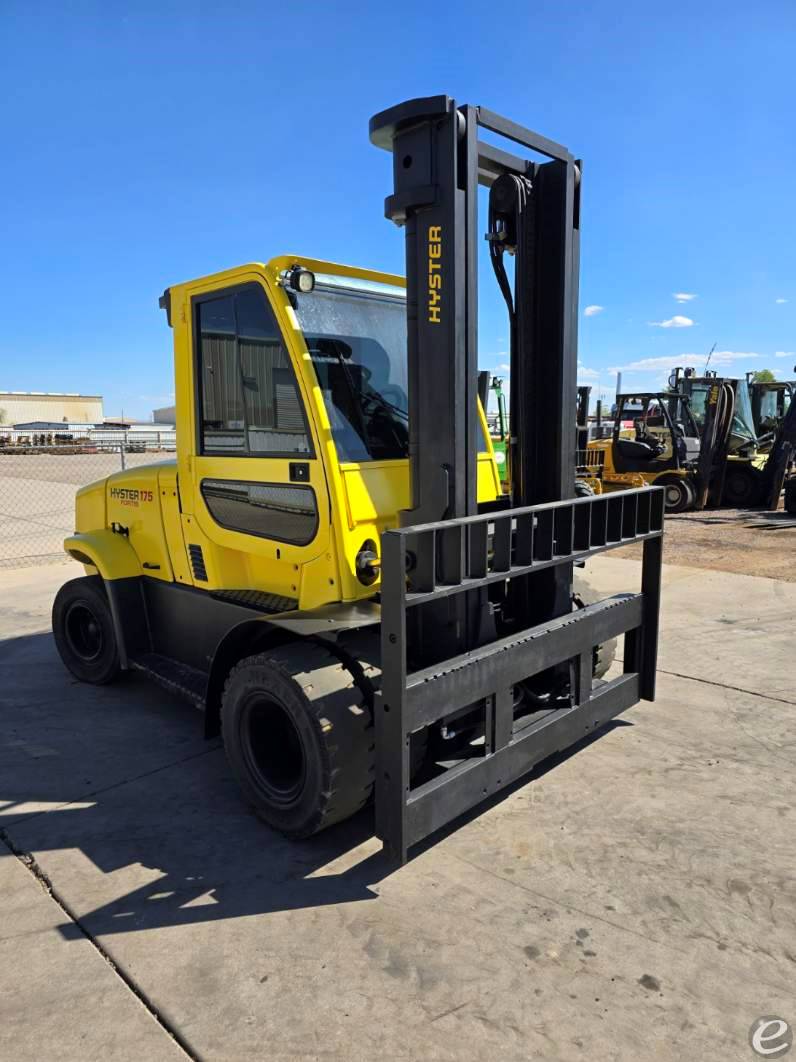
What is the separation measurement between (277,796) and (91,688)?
257 centimetres

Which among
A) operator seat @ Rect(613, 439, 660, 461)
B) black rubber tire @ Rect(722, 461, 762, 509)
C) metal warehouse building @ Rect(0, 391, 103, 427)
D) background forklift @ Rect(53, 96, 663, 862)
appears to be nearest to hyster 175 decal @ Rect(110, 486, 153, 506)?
background forklift @ Rect(53, 96, 663, 862)

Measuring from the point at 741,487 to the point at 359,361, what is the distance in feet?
49.0

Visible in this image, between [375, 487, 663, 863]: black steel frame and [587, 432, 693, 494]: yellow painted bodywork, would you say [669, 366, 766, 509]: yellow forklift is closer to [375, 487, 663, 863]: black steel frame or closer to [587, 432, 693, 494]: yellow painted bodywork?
[587, 432, 693, 494]: yellow painted bodywork

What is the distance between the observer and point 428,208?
3.21 meters

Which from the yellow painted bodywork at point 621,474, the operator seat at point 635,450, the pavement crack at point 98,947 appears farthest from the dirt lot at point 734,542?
the pavement crack at point 98,947

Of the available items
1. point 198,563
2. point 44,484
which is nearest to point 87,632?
point 198,563

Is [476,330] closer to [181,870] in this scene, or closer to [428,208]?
[428,208]

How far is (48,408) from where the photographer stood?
85.2m

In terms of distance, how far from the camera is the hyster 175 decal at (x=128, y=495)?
15.6 feet

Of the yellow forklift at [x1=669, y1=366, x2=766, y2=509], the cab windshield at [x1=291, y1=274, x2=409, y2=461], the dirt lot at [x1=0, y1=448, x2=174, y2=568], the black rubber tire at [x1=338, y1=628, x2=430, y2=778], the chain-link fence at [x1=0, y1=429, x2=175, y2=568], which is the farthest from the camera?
the yellow forklift at [x1=669, y1=366, x2=766, y2=509]

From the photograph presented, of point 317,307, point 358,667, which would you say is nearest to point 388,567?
point 358,667

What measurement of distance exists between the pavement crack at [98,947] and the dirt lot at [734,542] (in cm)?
859

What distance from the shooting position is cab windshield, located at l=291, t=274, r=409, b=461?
3.46 m

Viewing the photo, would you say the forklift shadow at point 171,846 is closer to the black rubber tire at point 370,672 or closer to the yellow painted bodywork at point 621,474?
the black rubber tire at point 370,672
